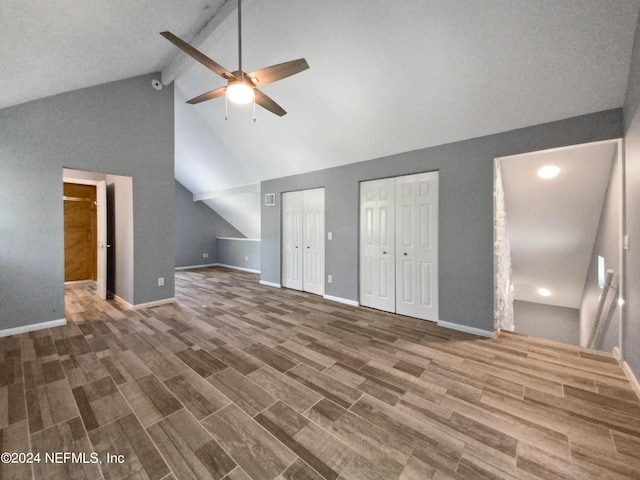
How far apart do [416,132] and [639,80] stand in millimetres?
1844

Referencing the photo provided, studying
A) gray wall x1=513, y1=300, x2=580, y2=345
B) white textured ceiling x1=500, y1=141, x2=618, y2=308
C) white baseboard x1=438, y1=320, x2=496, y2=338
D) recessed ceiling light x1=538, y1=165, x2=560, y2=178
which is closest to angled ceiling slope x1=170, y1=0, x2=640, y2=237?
white textured ceiling x1=500, y1=141, x2=618, y2=308

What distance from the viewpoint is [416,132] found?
332 centimetres

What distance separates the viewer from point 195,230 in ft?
27.0

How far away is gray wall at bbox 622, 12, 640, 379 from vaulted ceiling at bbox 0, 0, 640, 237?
0.20 metres

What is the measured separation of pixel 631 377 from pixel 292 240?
473 cm

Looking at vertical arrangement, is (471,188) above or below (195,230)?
above

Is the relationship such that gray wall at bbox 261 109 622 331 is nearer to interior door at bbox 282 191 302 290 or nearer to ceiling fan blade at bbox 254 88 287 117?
interior door at bbox 282 191 302 290

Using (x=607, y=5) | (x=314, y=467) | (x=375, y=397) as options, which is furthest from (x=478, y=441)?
(x=607, y=5)

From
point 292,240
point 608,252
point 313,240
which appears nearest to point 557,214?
point 608,252

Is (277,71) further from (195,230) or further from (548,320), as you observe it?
(195,230)

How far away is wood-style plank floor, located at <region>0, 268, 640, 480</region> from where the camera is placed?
1.33m

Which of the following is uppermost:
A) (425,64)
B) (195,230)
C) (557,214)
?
(425,64)

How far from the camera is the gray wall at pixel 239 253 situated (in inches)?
294

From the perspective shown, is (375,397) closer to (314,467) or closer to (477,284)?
(314,467)
